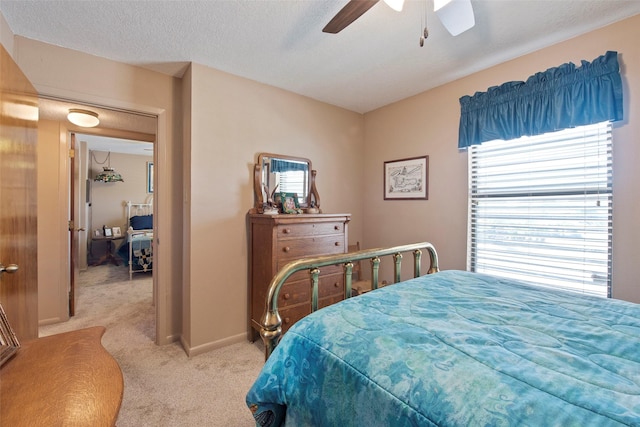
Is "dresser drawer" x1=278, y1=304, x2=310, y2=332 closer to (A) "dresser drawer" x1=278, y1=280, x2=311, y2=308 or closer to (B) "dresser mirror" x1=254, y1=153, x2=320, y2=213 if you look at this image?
(A) "dresser drawer" x1=278, y1=280, x2=311, y2=308

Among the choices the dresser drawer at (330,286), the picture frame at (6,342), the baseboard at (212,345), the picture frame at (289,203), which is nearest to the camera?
the picture frame at (6,342)

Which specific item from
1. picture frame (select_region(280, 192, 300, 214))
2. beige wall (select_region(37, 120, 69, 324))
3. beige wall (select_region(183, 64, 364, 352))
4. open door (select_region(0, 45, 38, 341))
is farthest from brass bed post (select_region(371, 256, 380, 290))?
beige wall (select_region(37, 120, 69, 324))

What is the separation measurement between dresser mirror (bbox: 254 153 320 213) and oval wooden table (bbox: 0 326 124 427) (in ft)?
5.85

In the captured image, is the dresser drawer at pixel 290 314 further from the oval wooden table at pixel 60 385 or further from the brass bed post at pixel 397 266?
the oval wooden table at pixel 60 385

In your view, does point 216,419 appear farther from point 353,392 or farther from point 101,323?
point 101,323

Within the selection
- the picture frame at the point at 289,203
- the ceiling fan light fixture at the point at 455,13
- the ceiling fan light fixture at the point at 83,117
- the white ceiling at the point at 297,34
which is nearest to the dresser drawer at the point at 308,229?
the picture frame at the point at 289,203

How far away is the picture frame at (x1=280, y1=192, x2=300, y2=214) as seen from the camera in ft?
9.24

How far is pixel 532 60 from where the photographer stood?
222 cm

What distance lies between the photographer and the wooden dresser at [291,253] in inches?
94.1

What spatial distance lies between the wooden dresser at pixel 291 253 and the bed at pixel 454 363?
43.5 inches

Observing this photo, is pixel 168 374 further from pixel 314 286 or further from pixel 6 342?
pixel 314 286

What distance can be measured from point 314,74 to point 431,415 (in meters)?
2.68

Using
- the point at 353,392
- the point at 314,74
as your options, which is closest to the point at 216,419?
the point at 353,392

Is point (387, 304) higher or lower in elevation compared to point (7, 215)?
lower
